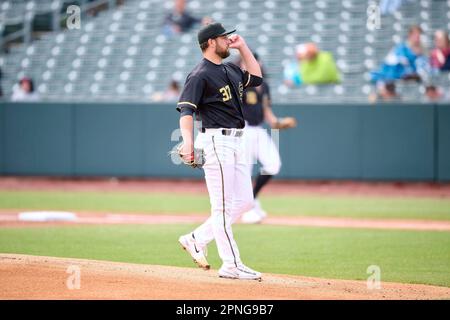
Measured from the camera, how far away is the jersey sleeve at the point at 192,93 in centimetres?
720

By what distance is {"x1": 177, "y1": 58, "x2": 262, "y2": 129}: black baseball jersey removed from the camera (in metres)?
7.23

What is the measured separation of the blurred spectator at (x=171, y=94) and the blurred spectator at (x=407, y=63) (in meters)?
4.28

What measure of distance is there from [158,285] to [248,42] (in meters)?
→ 14.0

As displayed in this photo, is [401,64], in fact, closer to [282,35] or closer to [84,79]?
[282,35]

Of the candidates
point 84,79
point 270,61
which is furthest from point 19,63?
point 270,61

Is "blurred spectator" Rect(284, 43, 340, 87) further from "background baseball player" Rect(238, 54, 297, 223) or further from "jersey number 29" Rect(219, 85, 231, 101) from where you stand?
"jersey number 29" Rect(219, 85, 231, 101)

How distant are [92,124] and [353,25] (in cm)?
638

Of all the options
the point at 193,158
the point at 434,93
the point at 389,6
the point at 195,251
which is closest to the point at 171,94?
the point at 389,6

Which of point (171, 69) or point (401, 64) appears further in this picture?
point (171, 69)

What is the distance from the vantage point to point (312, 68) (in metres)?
18.5

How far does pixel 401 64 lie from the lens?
58.6ft

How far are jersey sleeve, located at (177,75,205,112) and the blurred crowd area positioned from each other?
11051 millimetres

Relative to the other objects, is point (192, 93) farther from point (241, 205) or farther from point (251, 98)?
point (251, 98)

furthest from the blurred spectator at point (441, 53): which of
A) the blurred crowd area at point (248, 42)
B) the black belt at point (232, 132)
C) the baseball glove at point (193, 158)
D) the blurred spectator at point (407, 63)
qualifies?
the baseball glove at point (193, 158)
